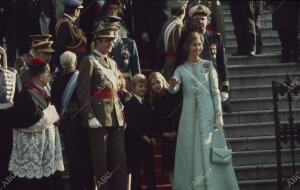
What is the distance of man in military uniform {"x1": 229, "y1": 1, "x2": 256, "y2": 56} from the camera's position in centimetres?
2234

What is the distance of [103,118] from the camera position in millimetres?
17797

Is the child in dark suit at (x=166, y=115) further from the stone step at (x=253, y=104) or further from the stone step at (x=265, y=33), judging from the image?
the stone step at (x=265, y=33)

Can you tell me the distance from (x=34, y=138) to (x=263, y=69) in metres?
5.57

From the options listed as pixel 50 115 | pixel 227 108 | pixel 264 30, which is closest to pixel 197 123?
pixel 50 115

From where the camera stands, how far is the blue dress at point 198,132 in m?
17.8

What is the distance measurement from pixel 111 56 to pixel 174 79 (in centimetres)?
215

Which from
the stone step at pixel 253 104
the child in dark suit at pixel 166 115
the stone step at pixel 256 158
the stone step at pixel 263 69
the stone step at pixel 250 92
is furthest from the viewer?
the stone step at pixel 263 69

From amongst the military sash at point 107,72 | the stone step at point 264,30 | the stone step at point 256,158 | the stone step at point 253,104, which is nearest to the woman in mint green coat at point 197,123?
→ the military sash at point 107,72

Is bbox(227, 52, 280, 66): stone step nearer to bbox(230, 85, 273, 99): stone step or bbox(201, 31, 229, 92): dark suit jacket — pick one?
bbox(230, 85, 273, 99): stone step

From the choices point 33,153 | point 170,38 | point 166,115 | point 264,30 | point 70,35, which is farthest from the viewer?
point 264,30

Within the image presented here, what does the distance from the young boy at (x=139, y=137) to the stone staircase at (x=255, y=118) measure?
169cm

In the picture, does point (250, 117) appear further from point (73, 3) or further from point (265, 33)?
point (265, 33)

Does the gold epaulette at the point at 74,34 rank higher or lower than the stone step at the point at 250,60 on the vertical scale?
higher

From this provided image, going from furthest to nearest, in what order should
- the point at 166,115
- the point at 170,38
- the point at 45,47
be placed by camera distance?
1. the point at 170,38
2. the point at 45,47
3. the point at 166,115
